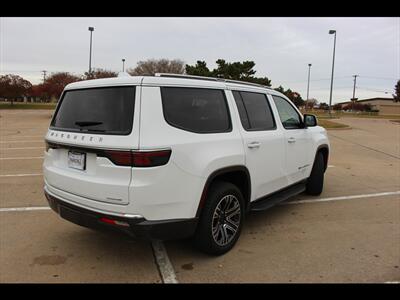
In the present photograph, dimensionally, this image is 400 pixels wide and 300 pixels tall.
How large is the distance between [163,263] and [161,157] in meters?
1.28

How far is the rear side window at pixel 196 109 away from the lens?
3.19 metres

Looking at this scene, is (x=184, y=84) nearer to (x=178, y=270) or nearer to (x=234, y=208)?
(x=234, y=208)

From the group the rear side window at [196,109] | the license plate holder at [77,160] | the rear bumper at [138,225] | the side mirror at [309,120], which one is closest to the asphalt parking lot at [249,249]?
the rear bumper at [138,225]

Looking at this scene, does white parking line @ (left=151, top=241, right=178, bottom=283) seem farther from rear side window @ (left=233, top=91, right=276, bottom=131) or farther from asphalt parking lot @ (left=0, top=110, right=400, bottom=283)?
rear side window @ (left=233, top=91, right=276, bottom=131)

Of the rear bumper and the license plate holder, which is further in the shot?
the license plate holder

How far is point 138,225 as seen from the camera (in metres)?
2.98

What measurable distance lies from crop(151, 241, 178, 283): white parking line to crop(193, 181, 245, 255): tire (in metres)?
0.36

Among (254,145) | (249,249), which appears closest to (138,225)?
(249,249)

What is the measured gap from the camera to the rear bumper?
9.81ft

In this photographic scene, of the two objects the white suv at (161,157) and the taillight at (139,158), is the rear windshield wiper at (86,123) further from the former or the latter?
the taillight at (139,158)

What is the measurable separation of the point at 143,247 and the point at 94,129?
157 centimetres

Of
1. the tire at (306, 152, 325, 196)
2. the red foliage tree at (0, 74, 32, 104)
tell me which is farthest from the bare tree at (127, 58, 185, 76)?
the tire at (306, 152, 325, 196)

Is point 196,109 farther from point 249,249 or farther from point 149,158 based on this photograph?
point 249,249
